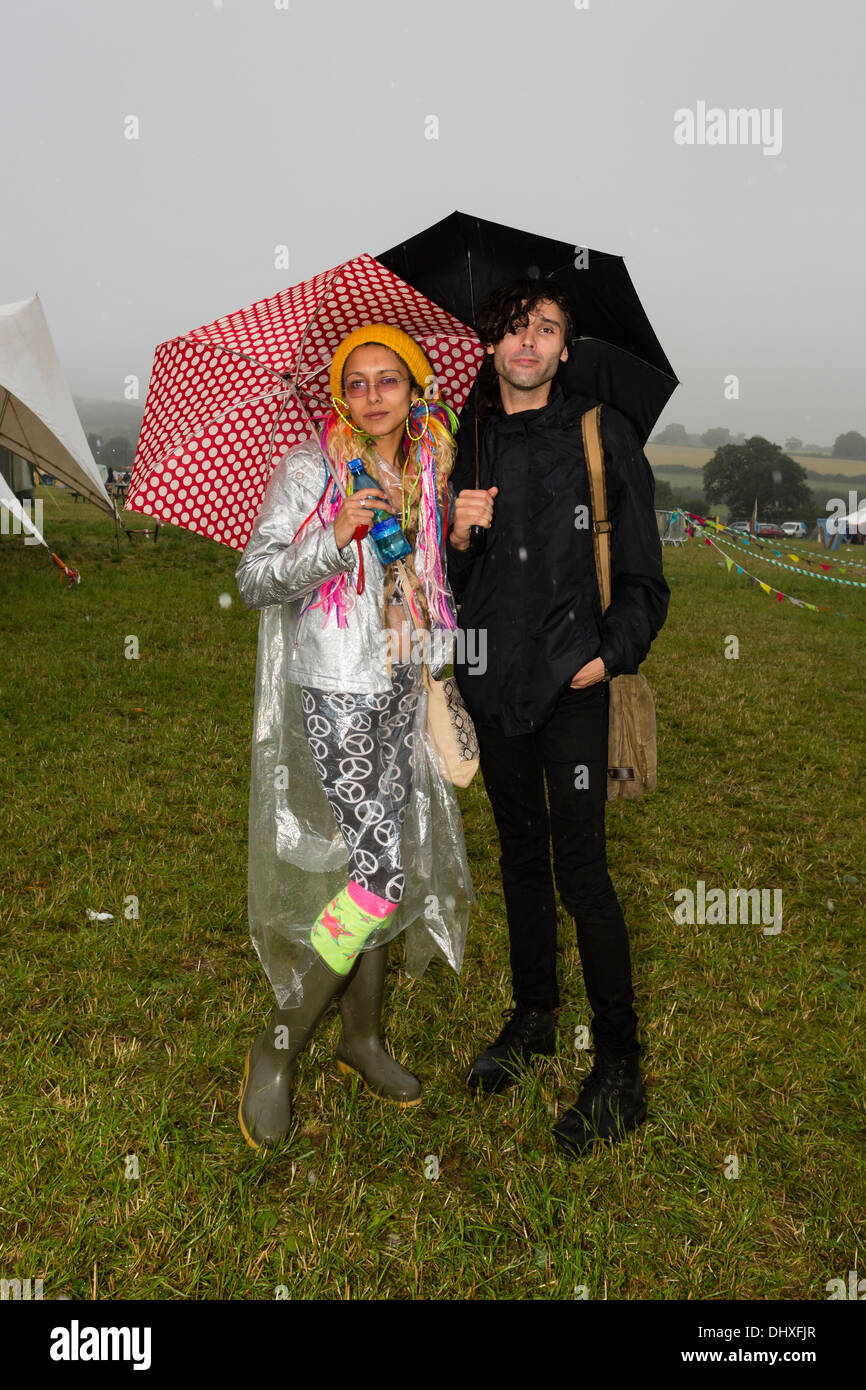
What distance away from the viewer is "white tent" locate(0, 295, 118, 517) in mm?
11000

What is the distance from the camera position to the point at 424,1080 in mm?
3070

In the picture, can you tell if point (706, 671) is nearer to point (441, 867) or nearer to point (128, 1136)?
point (441, 867)

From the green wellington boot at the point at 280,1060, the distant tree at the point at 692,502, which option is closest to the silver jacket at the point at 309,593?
the green wellington boot at the point at 280,1060

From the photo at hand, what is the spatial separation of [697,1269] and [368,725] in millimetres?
1672

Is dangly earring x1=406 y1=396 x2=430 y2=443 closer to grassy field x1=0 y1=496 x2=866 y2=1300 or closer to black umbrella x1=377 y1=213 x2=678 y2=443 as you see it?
black umbrella x1=377 y1=213 x2=678 y2=443

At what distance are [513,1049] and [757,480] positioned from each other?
98877 mm

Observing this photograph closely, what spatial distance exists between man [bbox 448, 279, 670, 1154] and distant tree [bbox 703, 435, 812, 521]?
91235 mm

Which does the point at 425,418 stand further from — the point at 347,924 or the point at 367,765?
the point at 347,924

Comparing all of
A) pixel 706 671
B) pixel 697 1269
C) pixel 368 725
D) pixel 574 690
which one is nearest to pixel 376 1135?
pixel 697 1269

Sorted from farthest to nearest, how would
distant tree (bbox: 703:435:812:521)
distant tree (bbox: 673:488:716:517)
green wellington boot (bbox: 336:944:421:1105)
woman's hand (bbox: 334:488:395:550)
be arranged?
distant tree (bbox: 703:435:812:521), distant tree (bbox: 673:488:716:517), green wellington boot (bbox: 336:944:421:1105), woman's hand (bbox: 334:488:395:550)

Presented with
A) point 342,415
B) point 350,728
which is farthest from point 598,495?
point 350,728

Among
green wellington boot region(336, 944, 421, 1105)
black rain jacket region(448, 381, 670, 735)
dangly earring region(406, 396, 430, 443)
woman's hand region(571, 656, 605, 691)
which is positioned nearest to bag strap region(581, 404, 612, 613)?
black rain jacket region(448, 381, 670, 735)

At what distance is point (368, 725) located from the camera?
8.66 ft

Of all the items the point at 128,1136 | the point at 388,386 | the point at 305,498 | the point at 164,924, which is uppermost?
the point at 388,386
